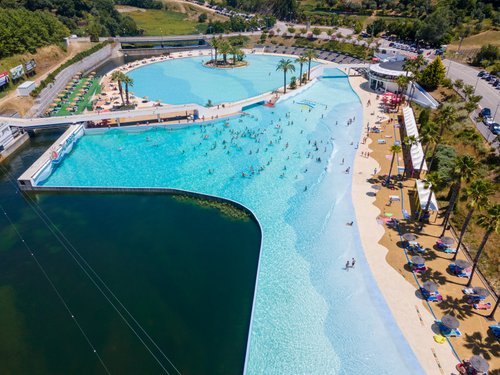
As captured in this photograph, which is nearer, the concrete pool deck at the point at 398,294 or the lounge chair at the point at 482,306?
the concrete pool deck at the point at 398,294

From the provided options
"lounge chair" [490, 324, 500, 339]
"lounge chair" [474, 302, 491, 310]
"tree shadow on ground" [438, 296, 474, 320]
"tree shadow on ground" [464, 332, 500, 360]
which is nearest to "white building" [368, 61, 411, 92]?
"tree shadow on ground" [438, 296, 474, 320]

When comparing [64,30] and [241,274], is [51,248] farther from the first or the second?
[64,30]

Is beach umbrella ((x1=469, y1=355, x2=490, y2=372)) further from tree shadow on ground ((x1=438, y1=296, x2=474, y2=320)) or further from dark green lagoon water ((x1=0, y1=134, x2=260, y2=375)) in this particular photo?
dark green lagoon water ((x1=0, y1=134, x2=260, y2=375))

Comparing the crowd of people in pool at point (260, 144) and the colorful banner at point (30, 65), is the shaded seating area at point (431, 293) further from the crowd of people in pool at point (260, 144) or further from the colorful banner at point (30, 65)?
the colorful banner at point (30, 65)

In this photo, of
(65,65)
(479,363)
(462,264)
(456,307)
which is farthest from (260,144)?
(65,65)

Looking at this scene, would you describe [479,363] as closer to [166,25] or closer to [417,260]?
[417,260]

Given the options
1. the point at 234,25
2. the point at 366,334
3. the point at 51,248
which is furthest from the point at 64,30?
the point at 366,334

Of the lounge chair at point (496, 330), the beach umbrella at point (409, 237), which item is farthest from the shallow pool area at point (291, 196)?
the lounge chair at point (496, 330)
